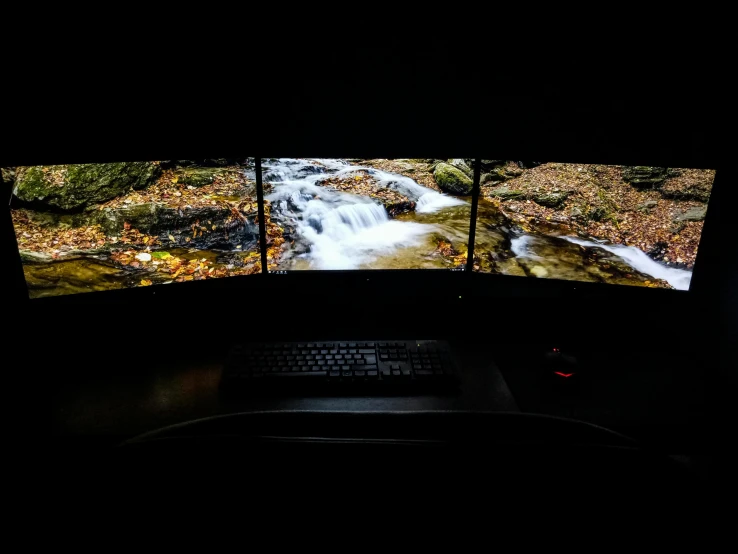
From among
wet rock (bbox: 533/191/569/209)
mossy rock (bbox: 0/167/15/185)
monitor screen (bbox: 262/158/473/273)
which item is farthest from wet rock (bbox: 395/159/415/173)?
mossy rock (bbox: 0/167/15/185)

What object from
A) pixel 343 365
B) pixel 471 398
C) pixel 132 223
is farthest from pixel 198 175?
pixel 471 398

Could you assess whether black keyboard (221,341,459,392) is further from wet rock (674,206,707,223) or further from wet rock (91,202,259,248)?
wet rock (674,206,707,223)

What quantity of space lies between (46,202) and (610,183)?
1943 millimetres

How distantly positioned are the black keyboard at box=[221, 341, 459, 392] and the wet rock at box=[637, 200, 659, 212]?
855 mm

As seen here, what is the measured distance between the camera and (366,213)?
6.47ft

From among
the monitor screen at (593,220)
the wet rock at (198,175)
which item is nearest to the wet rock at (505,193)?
the monitor screen at (593,220)

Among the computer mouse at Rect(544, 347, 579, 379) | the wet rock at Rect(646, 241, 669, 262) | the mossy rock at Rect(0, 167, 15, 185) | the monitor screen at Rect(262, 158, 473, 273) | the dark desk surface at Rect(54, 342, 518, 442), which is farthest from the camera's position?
the monitor screen at Rect(262, 158, 473, 273)

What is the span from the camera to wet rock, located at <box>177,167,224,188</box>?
71.7 inches

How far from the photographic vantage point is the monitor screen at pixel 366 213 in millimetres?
1937

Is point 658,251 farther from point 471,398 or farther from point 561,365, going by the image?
point 471,398

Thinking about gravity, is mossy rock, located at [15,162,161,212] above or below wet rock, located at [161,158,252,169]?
below
